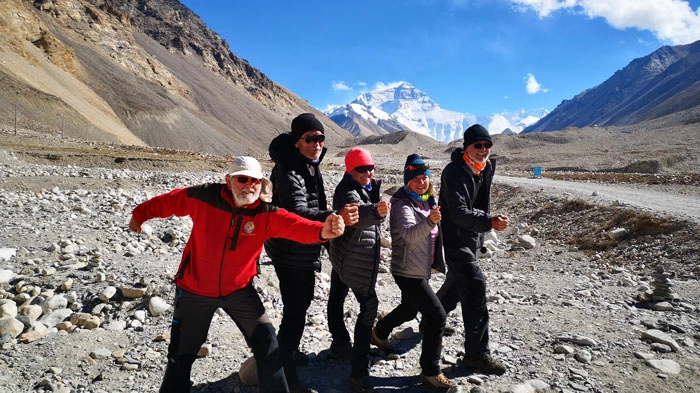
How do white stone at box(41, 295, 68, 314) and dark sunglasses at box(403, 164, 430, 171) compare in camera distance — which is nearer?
dark sunglasses at box(403, 164, 430, 171)

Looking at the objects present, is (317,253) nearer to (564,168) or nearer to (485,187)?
(485,187)

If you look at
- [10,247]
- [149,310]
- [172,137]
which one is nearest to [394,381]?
[149,310]

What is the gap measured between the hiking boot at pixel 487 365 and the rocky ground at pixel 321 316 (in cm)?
9

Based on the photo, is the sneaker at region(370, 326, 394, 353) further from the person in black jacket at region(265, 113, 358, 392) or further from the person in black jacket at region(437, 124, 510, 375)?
the person in black jacket at region(265, 113, 358, 392)

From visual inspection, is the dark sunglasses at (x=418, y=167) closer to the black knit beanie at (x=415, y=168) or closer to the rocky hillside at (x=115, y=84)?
the black knit beanie at (x=415, y=168)

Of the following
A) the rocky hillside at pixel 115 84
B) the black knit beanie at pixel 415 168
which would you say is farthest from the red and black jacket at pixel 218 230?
the rocky hillside at pixel 115 84

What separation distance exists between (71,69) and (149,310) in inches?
3093

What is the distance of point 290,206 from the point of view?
370cm

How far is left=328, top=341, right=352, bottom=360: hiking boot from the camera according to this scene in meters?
4.66

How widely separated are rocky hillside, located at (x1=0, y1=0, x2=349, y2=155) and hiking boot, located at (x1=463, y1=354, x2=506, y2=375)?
45.9m

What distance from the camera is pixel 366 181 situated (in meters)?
4.02

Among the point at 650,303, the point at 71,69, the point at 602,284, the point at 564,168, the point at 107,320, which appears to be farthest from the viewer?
the point at 71,69

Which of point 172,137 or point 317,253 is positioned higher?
point 172,137

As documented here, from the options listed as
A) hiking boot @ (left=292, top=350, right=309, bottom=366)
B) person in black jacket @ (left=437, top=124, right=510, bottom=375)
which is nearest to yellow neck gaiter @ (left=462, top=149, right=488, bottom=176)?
person in black jacket @ (left=437, top=124, right=510, bottom=375)
